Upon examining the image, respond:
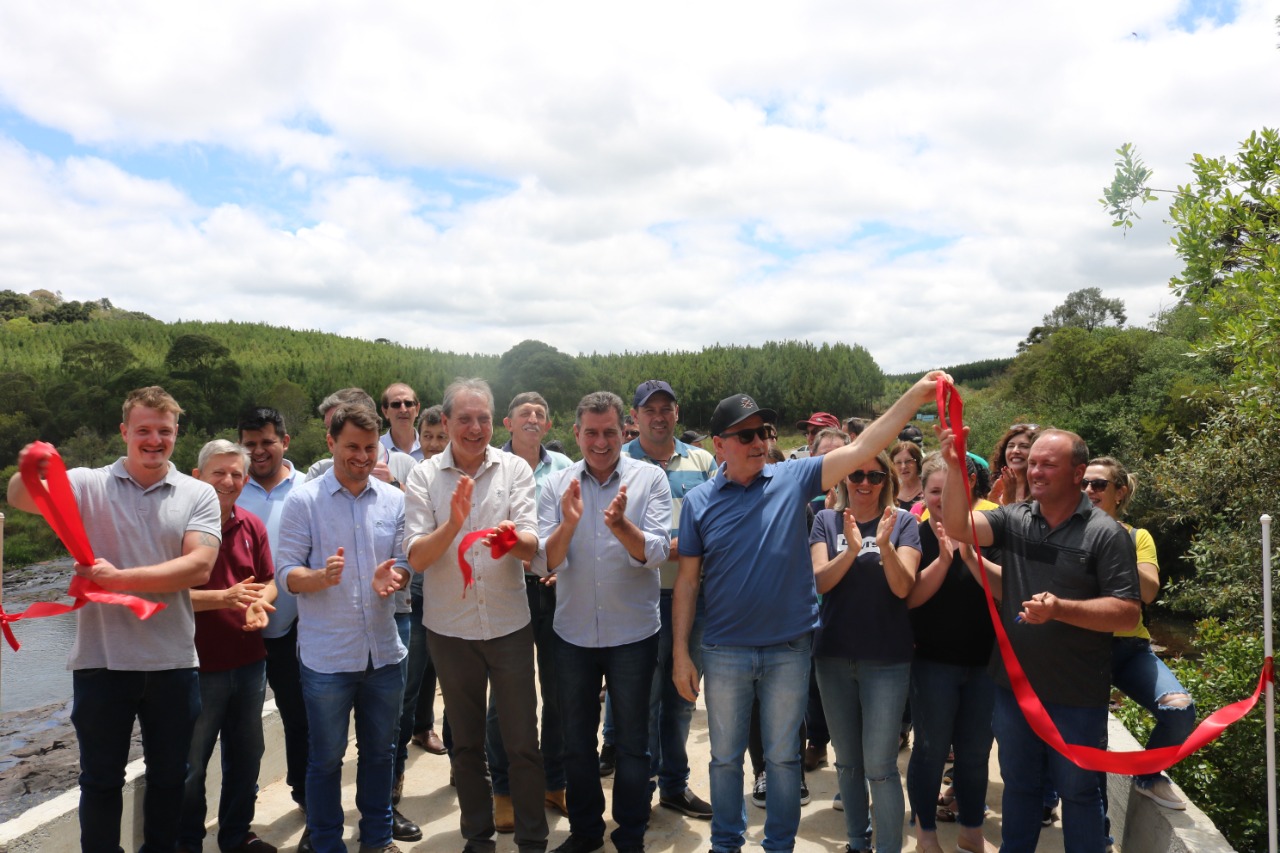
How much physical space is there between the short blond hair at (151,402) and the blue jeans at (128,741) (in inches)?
44.3

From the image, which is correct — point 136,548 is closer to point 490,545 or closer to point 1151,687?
point 490,545

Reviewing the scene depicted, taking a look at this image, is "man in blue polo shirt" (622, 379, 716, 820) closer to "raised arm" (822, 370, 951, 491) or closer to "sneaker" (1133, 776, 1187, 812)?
"raised arm" (822, 370, 951, 491)

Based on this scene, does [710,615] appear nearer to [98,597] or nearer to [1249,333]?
[98,597]

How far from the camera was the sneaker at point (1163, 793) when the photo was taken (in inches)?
161

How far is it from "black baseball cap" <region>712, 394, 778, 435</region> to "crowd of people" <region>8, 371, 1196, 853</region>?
0.02 metres

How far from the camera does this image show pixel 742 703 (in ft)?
12.7

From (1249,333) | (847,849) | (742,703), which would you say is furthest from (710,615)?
(1249,333)

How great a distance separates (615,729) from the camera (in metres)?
4.25

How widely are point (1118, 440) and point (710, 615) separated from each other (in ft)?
110

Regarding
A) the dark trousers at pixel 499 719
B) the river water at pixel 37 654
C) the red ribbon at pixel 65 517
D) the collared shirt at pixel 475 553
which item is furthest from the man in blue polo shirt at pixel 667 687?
the river water at pixel 37 654

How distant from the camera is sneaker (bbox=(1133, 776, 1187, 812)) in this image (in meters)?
4.10

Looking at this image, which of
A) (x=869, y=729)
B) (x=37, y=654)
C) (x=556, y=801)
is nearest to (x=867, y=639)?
(x=869, y=729)

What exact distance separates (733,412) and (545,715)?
2073 mm

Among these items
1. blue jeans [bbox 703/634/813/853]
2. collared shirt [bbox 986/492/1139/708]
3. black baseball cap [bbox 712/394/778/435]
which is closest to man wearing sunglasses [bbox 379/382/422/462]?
black baseball cap [bbox 712/394/778/435]
